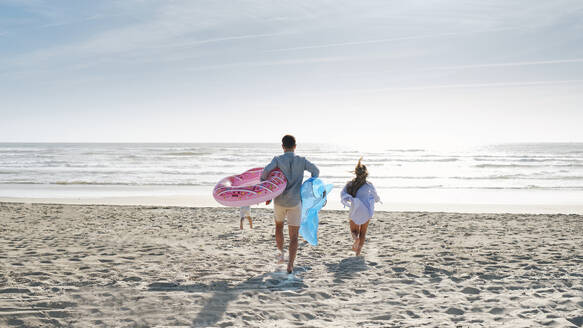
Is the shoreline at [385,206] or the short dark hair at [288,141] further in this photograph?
the shoreline at [385,206]

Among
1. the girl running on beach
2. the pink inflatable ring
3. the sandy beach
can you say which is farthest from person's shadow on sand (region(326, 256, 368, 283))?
the pink inflatable ring

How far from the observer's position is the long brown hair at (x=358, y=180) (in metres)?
5.73

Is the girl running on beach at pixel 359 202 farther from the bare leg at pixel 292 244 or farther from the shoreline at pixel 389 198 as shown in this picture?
the shoreline at pixel 389 198

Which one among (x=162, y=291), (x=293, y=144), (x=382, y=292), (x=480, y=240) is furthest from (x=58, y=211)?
(x=480, y=240)

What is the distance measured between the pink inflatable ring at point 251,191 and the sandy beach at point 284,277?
0.89m

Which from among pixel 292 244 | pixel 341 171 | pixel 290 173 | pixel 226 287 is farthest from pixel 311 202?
pixel 341 171

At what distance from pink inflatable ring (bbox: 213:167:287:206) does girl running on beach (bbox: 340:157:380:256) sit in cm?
146

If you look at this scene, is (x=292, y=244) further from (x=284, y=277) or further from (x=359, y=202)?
(x=359, y=202)

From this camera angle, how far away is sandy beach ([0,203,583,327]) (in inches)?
142

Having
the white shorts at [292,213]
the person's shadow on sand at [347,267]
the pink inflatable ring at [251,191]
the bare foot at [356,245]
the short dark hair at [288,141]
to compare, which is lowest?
the person's shadow on sand at [347,267]

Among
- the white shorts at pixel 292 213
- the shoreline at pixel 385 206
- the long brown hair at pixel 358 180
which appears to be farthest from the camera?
the shoreline at pixel 385 206

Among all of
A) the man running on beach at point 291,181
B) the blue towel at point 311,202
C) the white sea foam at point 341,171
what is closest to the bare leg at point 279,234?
the man running on beach at point 291,181

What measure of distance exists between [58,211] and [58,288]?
Answer: 650 centimetres

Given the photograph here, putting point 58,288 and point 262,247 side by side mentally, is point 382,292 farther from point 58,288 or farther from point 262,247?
point 58,288
